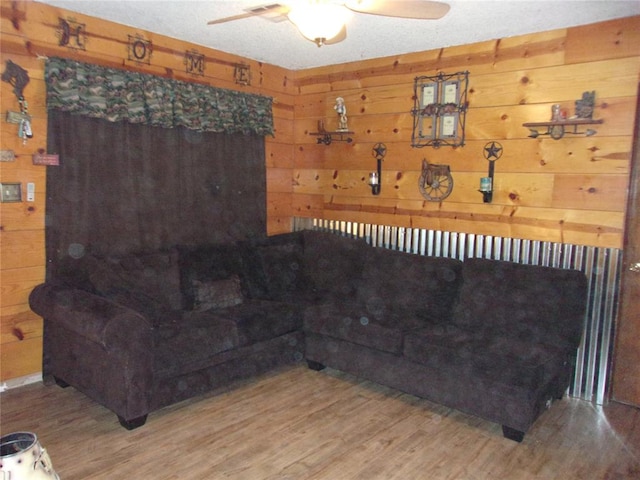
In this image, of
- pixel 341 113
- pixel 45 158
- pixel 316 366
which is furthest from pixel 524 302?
pixel 45 158

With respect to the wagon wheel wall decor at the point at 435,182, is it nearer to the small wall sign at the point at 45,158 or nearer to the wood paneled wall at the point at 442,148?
the wood paneled wall at the point at 442,148

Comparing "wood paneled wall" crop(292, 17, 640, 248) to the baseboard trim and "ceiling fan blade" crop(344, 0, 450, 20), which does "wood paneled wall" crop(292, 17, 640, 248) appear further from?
the baseboard trim

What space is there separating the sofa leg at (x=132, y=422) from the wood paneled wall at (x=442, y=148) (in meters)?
0.98

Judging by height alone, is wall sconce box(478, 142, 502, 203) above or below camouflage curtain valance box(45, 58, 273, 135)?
below

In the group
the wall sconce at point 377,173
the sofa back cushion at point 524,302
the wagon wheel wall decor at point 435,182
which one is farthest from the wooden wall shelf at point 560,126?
the wall sconce at point 377,173

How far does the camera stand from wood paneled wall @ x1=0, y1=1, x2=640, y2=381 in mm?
3152

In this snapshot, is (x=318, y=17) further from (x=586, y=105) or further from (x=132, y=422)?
(x=132, y=422)

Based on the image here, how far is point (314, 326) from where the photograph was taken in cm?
365

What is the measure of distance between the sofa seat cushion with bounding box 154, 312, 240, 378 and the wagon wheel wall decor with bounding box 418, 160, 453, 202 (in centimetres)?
191

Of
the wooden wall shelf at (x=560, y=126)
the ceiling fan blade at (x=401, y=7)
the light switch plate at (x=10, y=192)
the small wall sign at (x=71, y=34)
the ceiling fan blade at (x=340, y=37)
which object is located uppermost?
the ceiling fan blade at (x=340, y=37)

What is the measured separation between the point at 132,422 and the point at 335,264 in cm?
202

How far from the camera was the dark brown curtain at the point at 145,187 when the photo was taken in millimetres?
3311

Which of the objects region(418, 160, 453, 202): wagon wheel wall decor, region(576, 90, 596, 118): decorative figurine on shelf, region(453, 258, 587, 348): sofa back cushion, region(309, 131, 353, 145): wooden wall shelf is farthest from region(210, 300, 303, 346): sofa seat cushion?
region(576, 90, 596, 118): decorative figurine on shelf

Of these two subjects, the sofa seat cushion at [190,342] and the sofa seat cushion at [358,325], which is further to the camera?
the sofa seat cushion at [358,325]
